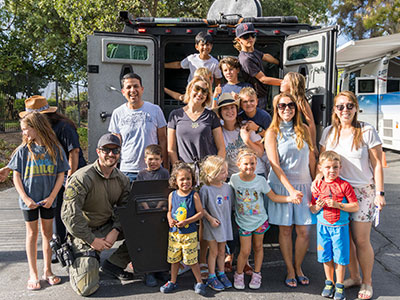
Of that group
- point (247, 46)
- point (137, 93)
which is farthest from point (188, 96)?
point (247, 46)

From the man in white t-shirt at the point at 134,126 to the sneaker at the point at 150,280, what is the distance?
92cm

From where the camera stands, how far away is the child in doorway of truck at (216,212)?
11.0 feet

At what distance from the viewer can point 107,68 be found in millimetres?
4504

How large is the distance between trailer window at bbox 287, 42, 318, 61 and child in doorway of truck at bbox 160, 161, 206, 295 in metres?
2.22

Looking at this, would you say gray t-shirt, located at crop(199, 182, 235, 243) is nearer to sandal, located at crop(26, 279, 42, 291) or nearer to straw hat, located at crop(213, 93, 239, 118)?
straw hat, located at crop(213, 93, 239, 118)

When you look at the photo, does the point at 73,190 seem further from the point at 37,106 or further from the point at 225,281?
the point at 225,281

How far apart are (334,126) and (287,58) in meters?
1.84

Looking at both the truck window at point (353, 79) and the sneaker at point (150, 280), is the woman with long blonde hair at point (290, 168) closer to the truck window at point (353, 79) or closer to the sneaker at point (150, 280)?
the sneaker at point (150, 280)

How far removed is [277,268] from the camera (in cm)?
397

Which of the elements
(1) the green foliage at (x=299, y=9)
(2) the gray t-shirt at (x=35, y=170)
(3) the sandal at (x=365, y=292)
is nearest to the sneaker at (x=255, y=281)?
(3) the sandal at (x=365, y=292)

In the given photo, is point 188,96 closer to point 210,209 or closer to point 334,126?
point 210,209

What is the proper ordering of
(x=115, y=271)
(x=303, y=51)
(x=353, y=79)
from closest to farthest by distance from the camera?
(x=115, y=271), (x=303, y=51), (x=353, y=79)

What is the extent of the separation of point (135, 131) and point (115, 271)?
135 centimetres

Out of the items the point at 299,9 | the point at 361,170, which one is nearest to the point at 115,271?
the point at 361,170
